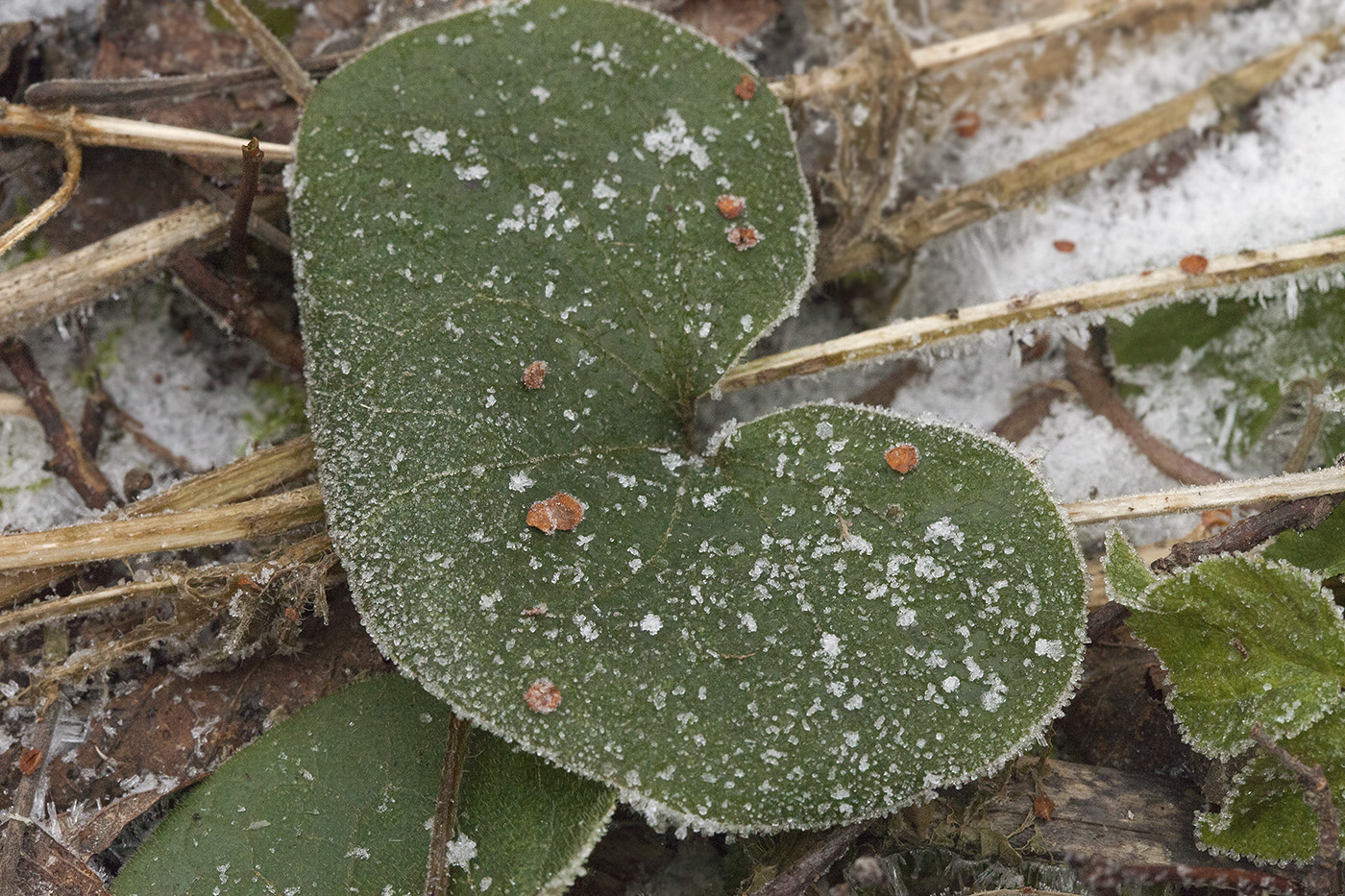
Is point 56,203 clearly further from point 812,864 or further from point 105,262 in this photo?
point 812,864

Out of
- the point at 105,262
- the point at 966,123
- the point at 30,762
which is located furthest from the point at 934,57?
the point at 30,762

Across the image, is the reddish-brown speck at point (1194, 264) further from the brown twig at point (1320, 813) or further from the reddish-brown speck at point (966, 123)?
the brown twig at point (1320, 813)

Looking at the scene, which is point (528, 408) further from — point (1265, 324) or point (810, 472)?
point (1265, 324)

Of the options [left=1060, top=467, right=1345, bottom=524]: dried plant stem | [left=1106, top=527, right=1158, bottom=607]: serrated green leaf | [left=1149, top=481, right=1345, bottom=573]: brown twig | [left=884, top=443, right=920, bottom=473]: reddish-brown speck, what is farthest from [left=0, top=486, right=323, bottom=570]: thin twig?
[left=1149, top=481, right=1345, bottom=573]: brown twig

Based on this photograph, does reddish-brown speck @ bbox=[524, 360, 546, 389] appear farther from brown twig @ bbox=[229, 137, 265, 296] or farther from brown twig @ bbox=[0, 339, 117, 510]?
brown twig @ bbox=[0, 339, 117, 510]

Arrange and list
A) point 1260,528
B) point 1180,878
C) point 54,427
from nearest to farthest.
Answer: point 1180,878, point 1260,528, point 54,427

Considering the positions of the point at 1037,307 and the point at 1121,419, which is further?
the point at 1121,419
